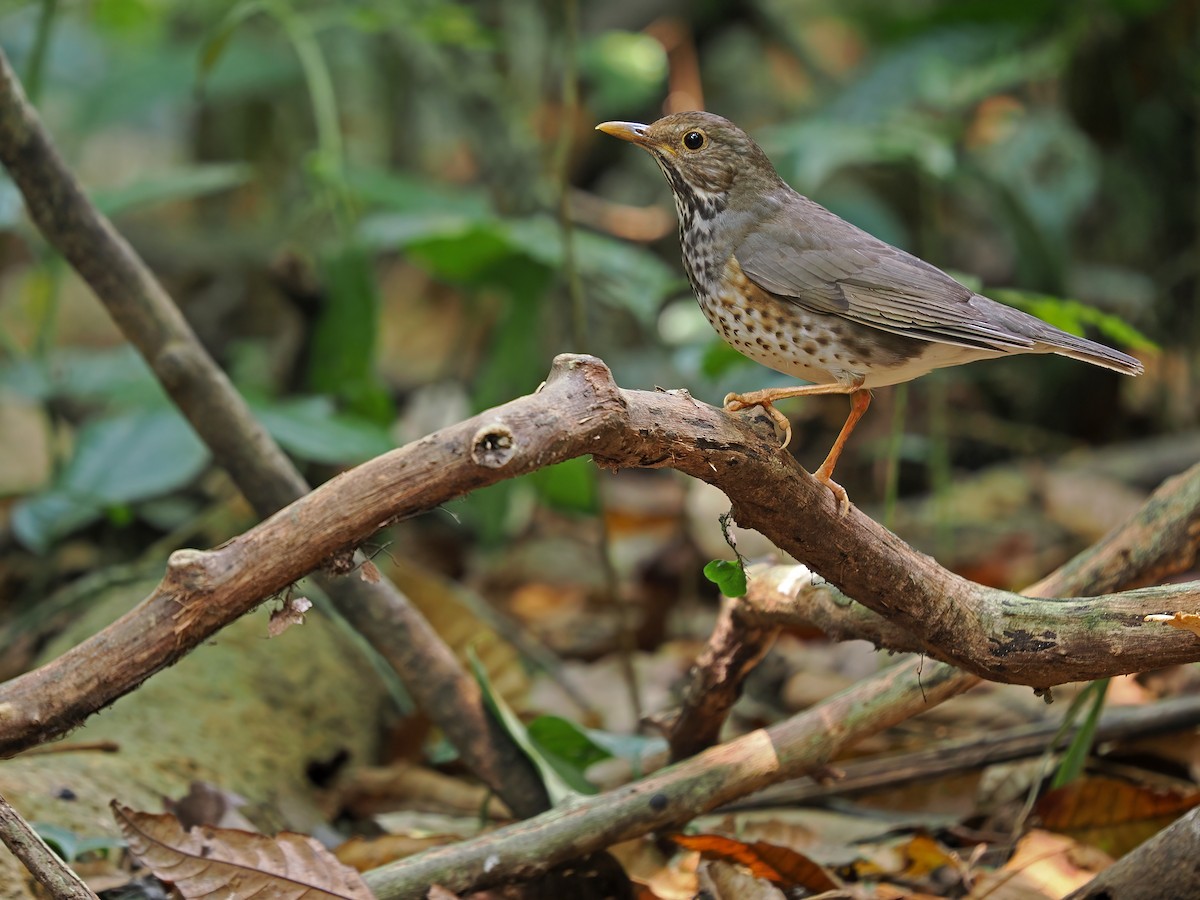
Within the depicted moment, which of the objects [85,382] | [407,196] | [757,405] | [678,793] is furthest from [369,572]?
[407,196]

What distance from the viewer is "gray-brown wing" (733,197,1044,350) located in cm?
270

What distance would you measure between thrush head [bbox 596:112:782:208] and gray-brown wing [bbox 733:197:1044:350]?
177 mm

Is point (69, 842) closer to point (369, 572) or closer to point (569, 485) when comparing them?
point (369, 572)

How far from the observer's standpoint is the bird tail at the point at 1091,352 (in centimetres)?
258

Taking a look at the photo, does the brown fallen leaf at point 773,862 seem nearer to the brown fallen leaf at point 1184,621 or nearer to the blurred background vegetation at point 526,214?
the brown fallen leaf at point 1184,621

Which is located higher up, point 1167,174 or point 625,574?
point 1167,174

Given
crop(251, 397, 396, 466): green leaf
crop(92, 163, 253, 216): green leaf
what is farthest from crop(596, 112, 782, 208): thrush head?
crop(92, 163, 253, 216): green leaf

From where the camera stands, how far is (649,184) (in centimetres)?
862

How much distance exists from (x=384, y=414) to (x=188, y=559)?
2875 mm

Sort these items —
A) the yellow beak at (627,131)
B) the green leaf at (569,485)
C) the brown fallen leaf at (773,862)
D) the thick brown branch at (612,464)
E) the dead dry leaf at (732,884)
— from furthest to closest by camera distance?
the green leaf at (569,485) → the yellow beak at (627,131) → the brown fallen leaf at (773,862) → the dead dry leaf at (732,884) → the thick brown branch at (612,464)

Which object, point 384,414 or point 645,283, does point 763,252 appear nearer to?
point 645,283

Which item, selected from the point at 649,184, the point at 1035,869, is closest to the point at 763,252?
the point at 1035,869

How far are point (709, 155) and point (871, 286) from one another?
61 centimetres

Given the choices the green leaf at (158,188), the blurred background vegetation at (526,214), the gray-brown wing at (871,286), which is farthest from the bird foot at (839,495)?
the green leaf at (158,188)
